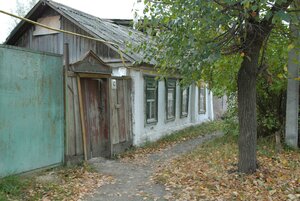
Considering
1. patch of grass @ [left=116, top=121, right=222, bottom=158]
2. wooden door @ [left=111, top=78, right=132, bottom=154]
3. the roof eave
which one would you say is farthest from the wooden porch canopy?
the roof eave

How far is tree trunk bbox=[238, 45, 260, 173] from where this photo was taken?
20.4 feet

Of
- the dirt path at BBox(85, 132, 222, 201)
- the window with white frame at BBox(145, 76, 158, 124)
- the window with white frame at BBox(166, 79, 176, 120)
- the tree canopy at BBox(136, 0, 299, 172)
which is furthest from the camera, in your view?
the window with white frame at BBox(166, 79, 176, 120)

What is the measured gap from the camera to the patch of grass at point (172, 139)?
9.77m

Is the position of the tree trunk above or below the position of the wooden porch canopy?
below

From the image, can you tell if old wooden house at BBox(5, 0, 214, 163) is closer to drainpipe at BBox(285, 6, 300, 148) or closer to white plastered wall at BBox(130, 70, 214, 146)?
white plastered wall at BBox(130, 70, 214, 146)

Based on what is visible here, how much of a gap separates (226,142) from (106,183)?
Answer: 500 centimetres

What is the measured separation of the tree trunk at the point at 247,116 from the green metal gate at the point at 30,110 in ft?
12.4

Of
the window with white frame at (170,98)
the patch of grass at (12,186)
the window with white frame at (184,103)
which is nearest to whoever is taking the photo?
the patch of grass at (12,186)

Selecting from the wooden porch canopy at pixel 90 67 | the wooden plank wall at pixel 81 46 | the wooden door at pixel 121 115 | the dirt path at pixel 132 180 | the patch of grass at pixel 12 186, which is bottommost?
the dirt path at pixel 132 180

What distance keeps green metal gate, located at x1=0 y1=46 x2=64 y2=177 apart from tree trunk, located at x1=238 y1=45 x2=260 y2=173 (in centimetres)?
378

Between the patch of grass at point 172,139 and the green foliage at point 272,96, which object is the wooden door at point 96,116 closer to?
the patch of grass at point 172,139

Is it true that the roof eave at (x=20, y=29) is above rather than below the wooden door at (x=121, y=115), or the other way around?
above

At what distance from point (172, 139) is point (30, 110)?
6.79 meters

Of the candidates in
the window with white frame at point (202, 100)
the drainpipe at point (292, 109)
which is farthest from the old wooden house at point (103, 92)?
the drainpipe at point (292, 109)
